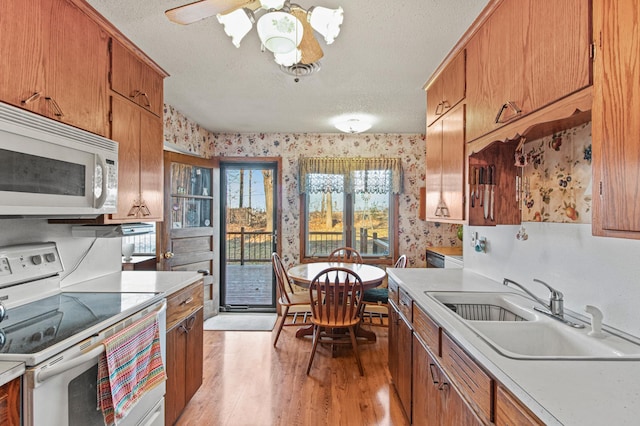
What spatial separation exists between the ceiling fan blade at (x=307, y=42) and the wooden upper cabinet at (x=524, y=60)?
889mm

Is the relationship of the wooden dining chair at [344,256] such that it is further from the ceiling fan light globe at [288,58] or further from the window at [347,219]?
the ceiling fan light globe at [288,58]

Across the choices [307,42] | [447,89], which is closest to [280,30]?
[307,42]

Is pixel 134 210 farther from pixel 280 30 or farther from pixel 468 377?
pixel 468 377

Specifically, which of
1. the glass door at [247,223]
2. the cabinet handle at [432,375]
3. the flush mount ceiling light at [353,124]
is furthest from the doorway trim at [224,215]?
the cabinet handle at [432,375]

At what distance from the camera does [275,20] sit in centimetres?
139

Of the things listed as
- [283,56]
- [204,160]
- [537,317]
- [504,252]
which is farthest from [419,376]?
[204,160]

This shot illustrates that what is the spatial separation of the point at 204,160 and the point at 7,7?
2570 mm

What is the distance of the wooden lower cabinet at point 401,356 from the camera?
1899 millimetres

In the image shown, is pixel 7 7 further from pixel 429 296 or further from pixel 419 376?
pixel 419 376

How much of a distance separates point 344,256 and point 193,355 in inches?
91.9

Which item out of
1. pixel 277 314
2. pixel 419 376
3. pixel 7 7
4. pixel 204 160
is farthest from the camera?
pixel 277 314

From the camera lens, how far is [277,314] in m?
4.17

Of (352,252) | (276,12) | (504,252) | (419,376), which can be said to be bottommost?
(419,376)

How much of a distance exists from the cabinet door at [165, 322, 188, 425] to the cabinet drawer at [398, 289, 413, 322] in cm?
141
